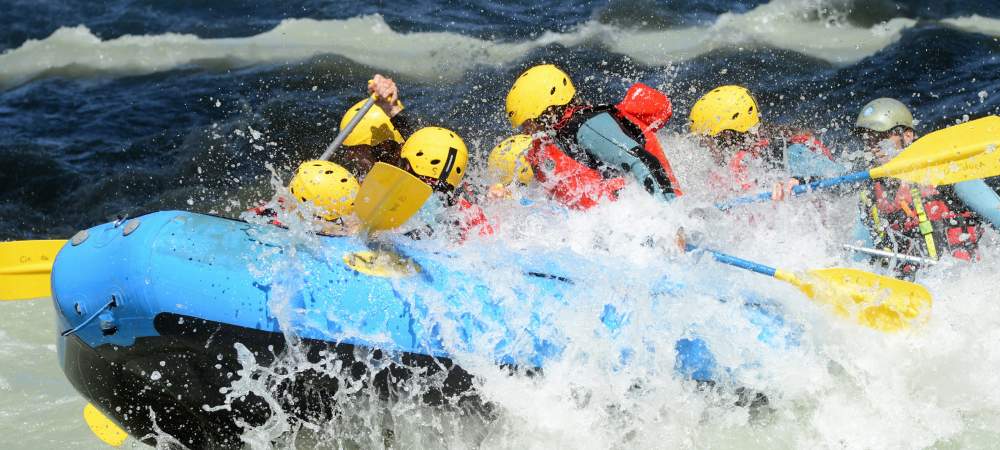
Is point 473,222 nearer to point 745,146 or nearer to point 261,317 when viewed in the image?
point 261,317

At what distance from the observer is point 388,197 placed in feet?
13.4

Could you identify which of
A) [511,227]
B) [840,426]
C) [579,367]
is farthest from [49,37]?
[840,426]

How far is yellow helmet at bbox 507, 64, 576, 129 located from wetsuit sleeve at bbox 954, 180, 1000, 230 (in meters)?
Answer: 2.34

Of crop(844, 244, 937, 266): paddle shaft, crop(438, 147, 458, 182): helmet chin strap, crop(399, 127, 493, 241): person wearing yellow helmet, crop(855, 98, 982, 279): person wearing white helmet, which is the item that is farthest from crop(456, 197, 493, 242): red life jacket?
crop(855, 98, 982, 279): person wearing white helmet

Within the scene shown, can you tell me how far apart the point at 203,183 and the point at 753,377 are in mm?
5728

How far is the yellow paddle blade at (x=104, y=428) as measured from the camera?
16.0ft

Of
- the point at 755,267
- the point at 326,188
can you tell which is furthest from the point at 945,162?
the point at 326,188

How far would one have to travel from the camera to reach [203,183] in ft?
28.0

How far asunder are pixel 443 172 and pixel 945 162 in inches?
106

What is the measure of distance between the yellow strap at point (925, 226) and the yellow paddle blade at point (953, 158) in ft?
1.26

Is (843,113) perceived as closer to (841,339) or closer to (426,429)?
(841,339)

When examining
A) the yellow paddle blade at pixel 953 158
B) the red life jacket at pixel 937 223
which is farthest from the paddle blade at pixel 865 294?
the red life jacket at pixel 937 223

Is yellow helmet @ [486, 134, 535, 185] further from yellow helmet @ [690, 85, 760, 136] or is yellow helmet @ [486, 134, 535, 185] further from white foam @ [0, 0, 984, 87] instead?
white foam @ [0, 0, 984, 87]

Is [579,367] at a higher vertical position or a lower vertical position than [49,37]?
higher
